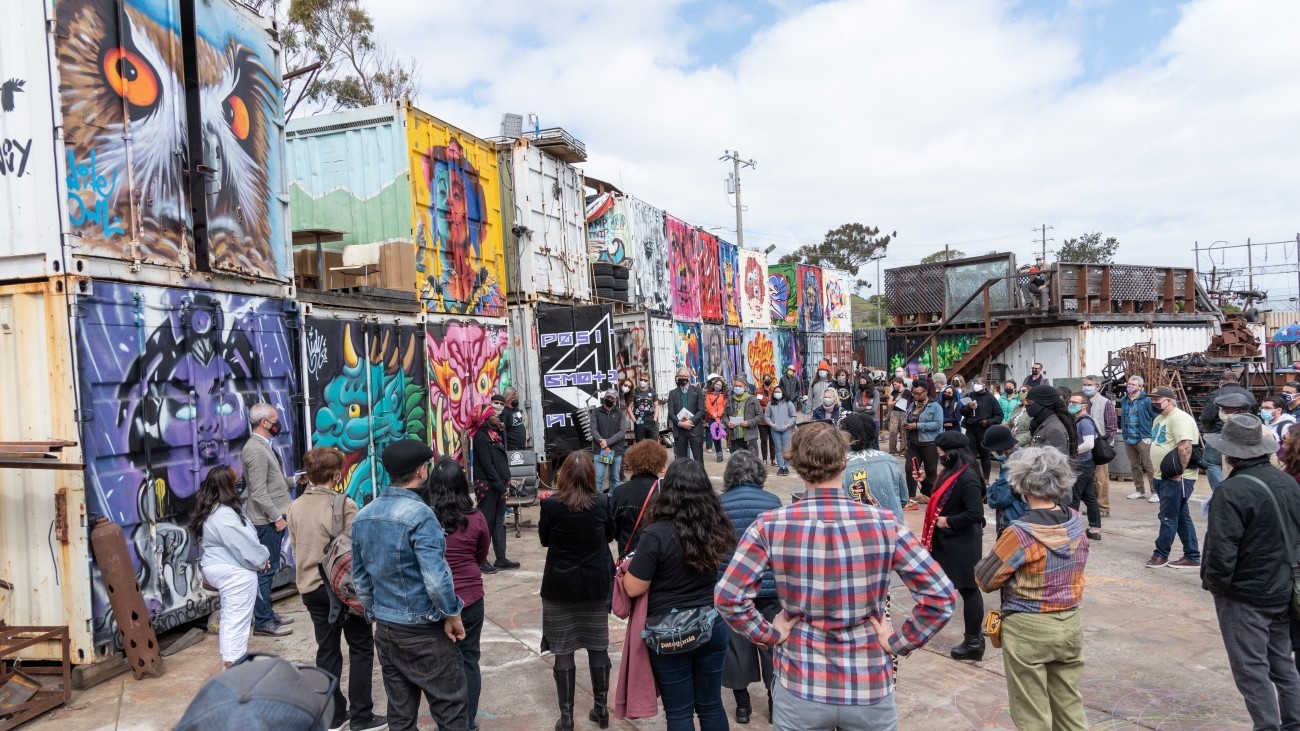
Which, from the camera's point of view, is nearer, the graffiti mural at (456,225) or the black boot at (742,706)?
the black boot at (742,706)

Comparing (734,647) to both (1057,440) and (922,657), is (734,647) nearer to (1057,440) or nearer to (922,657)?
(922,657)

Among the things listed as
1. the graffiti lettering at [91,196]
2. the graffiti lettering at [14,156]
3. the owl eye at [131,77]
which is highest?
the owl eye at [131,77]

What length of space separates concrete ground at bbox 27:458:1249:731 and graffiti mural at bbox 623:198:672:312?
40.4 feet

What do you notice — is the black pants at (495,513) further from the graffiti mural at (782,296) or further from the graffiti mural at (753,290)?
the graffiti mural at (782,296)

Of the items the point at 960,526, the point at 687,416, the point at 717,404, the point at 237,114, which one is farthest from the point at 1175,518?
the point at 237,114

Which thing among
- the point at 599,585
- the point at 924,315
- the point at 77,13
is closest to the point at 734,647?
the point at 599,585

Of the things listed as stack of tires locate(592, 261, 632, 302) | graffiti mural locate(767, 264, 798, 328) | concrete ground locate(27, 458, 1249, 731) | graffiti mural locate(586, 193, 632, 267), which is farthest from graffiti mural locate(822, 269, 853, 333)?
concrete ground locate(27, 458, 1249, 731)

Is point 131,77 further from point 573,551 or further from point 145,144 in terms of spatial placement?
point 573,551

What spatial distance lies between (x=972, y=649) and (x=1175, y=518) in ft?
12.1

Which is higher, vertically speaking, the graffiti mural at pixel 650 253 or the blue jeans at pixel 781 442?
the graffiti mural at pixel 650 253

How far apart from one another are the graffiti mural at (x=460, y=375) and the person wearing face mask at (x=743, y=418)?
12.9 feet

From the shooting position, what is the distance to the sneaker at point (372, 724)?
15.6 ft

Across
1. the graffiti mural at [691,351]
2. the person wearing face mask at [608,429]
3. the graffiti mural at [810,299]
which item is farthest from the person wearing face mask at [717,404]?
the graffiti mural at [810,299]

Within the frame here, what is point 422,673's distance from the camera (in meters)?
4.01
